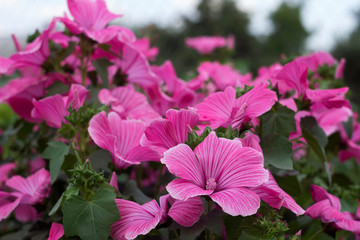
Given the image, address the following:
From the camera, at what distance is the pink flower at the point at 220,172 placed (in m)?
0.43

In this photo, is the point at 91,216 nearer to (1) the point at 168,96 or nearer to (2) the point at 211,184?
(2) the point at 211,184

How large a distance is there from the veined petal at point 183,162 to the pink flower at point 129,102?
0.79 ft

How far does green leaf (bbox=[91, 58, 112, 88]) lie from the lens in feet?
2.60

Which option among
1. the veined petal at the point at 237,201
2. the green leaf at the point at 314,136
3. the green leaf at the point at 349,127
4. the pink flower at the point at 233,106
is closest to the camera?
the veined petal at the point at 237,201

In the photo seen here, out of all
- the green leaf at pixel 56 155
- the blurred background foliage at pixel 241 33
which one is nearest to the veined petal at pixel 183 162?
the green leaf at pixel 56 155

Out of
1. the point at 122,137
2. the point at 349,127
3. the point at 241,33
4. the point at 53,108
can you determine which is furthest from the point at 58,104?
the point at 241,33

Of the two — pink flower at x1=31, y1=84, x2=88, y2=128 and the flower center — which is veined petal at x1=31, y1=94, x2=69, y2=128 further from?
the flower center

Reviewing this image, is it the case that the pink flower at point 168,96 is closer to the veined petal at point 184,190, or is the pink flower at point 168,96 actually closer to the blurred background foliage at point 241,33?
the veined petal at point 184,190

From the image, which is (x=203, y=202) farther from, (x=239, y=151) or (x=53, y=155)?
(x=53, y=155)

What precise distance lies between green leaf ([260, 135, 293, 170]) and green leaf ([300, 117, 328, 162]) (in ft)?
0.25

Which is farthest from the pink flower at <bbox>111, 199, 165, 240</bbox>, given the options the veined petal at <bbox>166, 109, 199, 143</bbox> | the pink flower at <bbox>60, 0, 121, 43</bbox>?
the pink flower at <bbox>60, 0, 121, 43</bbox>

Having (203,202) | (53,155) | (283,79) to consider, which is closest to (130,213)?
(203,202)

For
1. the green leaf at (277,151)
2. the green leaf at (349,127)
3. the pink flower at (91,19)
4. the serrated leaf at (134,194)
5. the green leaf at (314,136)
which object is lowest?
the green leaf at (349,127)

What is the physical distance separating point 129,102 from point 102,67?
0.11 metres
